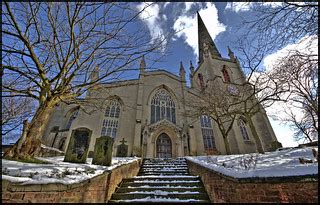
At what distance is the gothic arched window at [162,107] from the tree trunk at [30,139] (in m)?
12.8

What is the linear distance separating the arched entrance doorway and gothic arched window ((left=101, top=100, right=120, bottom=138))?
4.74 m

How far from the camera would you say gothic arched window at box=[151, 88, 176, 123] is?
17859 mm

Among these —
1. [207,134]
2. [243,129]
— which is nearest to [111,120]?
[207,134]

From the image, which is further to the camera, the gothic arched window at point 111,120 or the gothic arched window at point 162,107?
the gothic arched window at point 162,107

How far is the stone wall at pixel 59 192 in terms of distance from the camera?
6.82 ft

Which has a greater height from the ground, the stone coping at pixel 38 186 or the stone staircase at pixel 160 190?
the stone coping at pixel 38 186

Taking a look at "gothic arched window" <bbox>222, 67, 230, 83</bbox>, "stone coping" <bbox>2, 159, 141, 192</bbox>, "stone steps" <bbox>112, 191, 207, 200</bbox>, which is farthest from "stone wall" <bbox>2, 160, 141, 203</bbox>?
"gothic arched window" <bbox>222, 67, 230, 83</bbox>

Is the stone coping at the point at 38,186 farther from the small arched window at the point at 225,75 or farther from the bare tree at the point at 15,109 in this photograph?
the small arched window at the point at 225,75

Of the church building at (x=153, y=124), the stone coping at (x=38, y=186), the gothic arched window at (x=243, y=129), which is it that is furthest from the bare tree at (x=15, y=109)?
the gothic arched window at (x=243, y=129)

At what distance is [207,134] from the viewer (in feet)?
58.4

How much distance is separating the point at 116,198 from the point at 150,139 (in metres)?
11.3

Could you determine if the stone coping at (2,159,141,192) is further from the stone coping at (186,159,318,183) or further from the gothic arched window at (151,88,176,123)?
the gothic arched window at (151,88,176,123)

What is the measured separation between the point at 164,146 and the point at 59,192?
14.3 m

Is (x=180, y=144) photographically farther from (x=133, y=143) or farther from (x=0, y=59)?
(x=0, y=59)
